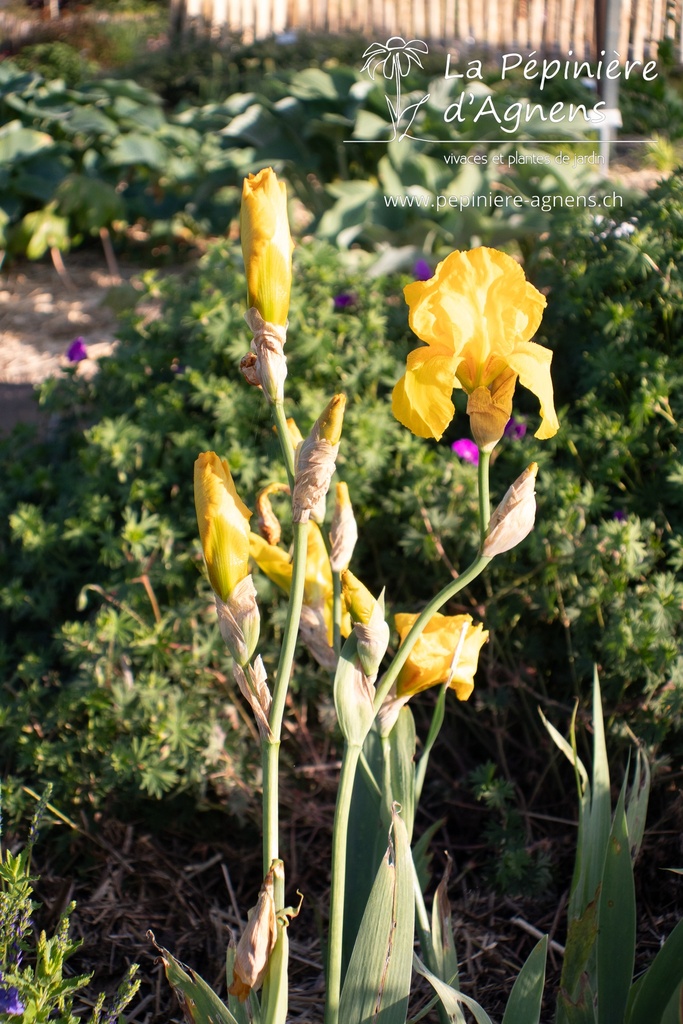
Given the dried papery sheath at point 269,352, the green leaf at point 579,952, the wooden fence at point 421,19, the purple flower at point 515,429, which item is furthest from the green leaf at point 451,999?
the wooden fence at point 421,19

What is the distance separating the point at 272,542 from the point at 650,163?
5.62 m

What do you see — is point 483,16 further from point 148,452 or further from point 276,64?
point 148,452

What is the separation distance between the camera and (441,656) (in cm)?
100

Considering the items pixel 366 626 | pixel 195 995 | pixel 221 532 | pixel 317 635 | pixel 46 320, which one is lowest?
pixel 46 320

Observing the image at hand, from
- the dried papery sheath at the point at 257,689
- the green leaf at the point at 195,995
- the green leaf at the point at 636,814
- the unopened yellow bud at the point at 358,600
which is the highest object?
the unopened yellow bud at the point at 358,600

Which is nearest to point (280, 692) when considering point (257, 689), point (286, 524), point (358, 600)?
point (257, 689)

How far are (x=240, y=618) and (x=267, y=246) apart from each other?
36cm

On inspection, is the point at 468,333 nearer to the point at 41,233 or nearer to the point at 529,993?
the point at 529,993

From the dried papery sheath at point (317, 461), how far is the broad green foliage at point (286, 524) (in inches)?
32.9

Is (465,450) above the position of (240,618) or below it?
below

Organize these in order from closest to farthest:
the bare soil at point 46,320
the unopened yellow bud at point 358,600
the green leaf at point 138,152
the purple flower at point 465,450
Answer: the unopened yellow bud at point 358,600 < the purple flower at point 465,450 < the bare soil at point 46,320 < the green leaf at point 138,152

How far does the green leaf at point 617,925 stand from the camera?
1.07 m

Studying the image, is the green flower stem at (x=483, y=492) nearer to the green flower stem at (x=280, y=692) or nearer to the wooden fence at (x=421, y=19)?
the green flower stem at (x=280, y=692)

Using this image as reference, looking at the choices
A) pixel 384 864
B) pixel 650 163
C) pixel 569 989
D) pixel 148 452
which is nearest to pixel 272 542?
pixel 384 864
